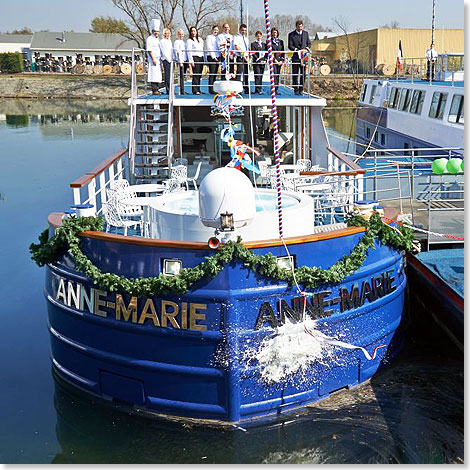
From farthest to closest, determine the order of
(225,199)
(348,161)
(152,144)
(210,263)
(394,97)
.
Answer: (394,97) → (152,144) → (348,161) → (225,199) → (210,263)

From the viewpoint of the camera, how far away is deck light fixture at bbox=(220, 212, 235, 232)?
22.1ft

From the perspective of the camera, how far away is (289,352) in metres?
7.03

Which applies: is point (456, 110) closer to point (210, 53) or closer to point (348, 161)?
point (210, 53)

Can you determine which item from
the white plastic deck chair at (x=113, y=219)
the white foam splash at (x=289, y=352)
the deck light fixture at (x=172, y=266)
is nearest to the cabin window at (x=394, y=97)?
the white plastic deck chair at (x=113, y=219)

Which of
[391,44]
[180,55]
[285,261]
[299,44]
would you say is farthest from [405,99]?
[391,44]

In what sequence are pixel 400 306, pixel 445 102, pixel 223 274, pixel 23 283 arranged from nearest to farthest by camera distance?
pixel 223 274
pixel 400 306
pixel 23 283
pixel 445 102

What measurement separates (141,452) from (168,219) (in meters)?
2.62

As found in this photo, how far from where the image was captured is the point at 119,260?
701 cm

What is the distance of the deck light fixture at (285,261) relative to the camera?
6.91m

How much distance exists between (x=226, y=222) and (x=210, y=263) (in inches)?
18.6

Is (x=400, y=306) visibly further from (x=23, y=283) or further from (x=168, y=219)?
(x=23, y=283)

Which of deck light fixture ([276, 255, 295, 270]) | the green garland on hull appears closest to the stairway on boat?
the green garland on hull

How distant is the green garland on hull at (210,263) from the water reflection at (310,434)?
1.65 metres

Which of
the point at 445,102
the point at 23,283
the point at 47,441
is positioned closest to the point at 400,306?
the point at 47,441
